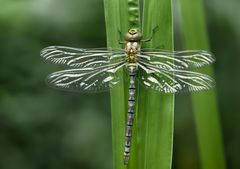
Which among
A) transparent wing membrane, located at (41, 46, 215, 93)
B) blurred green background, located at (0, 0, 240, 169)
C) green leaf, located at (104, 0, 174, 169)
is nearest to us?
green leaf, located at (104, 0, 174, 169)

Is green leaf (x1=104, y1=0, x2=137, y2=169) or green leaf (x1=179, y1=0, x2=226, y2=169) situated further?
green leaf (x1=179, y1=0, x2=226, y2=169)

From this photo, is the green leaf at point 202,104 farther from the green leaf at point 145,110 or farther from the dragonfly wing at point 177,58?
the green leaf at point 145,110

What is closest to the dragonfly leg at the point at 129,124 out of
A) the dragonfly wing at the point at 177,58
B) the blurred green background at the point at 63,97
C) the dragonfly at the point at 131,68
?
the dragonfly at the point at 131,68

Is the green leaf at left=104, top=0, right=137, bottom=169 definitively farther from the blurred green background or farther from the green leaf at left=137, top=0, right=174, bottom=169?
the blurred green background

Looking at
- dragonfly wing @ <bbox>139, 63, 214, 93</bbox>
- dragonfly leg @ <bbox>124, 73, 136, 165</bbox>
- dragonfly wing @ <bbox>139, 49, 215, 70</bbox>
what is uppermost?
dragonfly wing @ <bbox>139, 49, 215, 70</bbox>

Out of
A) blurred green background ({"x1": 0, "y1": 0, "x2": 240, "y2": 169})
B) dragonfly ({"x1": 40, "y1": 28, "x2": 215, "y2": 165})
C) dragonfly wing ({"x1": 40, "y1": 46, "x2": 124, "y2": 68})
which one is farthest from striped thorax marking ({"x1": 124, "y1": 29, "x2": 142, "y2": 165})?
blurred green background ({"x1": 0, "y1": 0, "x2": 240, "y2": 169})

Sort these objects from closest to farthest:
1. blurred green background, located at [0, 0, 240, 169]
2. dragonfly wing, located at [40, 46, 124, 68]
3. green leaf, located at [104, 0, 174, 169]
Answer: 1. green leaf, located at [104, 0, 174, 169]
2. dragonfly wing, located at [40, 46, 124, 68]
3. blurred green background, located at [0, 0, 240, 169]
